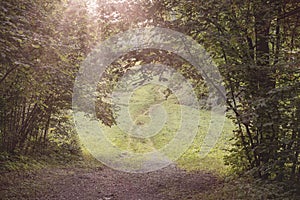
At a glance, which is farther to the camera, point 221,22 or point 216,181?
point 216,181

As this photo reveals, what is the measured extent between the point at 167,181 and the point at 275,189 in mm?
5369

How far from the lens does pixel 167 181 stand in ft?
36.2

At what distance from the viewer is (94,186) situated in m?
10.7

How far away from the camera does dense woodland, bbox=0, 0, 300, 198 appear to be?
18.4 ft

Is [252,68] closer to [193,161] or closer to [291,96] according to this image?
[291,96]

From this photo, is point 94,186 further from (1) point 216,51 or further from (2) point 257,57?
Answer: (2) point 257,57

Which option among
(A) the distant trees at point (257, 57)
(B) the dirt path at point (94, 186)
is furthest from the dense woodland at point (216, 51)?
(B) the dirt path at point (94, 186)

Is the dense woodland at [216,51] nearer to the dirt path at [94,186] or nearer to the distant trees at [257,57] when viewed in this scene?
the distant trees at [257,57]

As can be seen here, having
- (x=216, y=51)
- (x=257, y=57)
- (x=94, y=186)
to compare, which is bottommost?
(x=94, y=186)

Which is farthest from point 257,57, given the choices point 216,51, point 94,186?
point 94,186

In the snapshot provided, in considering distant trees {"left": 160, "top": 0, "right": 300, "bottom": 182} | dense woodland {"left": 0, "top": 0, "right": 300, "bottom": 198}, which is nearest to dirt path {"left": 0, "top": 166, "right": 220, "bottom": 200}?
dense woodland {"left": 0, "top": 0, "right": 300, "bottom": 198}

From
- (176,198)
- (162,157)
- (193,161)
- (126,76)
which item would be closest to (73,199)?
(176,198)

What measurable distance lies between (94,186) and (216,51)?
19.6ft

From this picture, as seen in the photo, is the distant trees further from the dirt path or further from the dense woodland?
the dirt path
